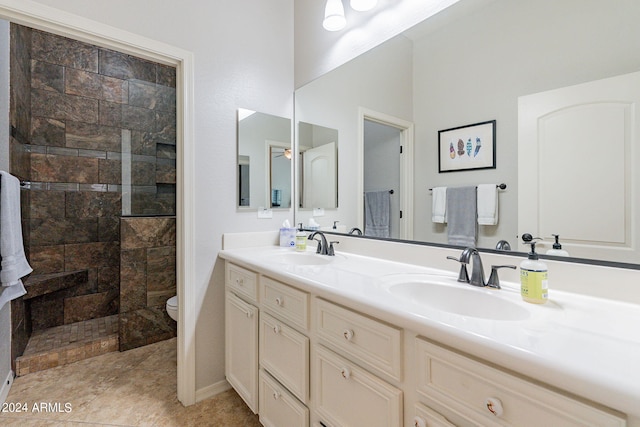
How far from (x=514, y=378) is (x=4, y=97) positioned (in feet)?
8.79

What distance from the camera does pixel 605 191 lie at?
2.89 feet

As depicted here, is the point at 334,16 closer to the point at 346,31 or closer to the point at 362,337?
the point at 346,31

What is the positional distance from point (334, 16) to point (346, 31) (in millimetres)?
102

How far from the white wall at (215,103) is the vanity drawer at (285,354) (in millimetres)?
568

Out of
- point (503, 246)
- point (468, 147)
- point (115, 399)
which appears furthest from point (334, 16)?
point (115, 399)

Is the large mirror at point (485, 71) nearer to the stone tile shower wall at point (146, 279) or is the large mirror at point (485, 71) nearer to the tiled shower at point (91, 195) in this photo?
the stone tile shower wall at point (146, 279)

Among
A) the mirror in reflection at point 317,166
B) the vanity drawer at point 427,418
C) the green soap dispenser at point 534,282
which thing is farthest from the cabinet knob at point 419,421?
the mirror in reflection at point 317,166

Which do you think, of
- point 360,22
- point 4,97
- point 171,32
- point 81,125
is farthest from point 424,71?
point 81,125

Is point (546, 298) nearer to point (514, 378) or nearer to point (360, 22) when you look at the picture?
point (514, 378)

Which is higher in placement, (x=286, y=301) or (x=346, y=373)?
(x=286, y=301)

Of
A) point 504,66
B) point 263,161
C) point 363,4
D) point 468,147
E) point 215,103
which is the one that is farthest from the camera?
point 263,161

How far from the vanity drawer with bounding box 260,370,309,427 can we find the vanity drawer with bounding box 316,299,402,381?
38 cm

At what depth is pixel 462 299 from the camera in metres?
1.01

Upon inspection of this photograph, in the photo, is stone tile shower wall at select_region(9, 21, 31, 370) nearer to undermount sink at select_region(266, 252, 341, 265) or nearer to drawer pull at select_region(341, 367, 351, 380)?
undermount sink at select_region(266, 252, 341, 265)
